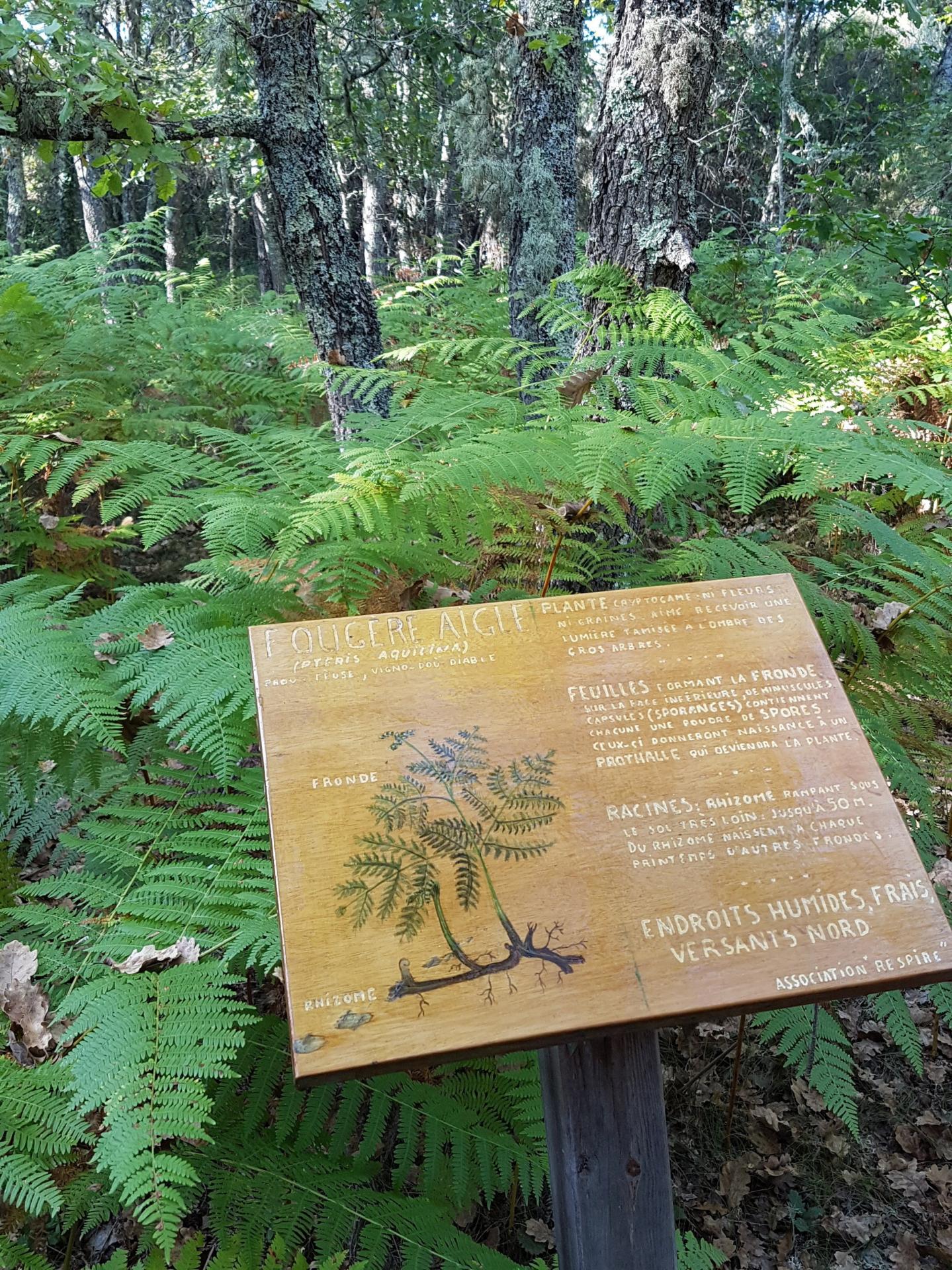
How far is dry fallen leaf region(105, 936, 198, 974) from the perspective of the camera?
5.54 ft

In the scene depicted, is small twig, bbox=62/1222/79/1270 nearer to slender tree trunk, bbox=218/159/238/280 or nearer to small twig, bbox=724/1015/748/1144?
small twig, bbox=724/1015/748/1144

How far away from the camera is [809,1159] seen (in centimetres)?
242

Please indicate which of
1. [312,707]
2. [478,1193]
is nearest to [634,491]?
[312,707]

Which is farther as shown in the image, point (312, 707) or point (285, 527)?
point (285, 527)

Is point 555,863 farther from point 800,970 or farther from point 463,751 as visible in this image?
point 800,970

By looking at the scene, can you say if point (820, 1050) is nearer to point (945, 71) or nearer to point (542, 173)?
point (542, 173)

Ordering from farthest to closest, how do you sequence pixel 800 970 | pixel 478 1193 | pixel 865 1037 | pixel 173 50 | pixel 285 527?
1. pixel 173 50
2. pixel 865 1037
3. pixel 285 527
4. pixel 478 1193
5. pixel 800 970

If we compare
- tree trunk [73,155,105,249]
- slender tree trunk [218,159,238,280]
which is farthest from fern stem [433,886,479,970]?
slender tree trunk [218,159,238,280]

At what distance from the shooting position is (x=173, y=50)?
37.7 ft

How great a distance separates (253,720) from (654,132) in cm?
271

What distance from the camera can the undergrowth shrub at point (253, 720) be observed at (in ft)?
5.17

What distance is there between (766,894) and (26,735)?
5.32 feet

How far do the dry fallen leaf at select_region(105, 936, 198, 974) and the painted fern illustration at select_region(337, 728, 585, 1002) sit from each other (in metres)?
0.72

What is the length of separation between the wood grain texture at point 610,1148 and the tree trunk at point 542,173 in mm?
4716
